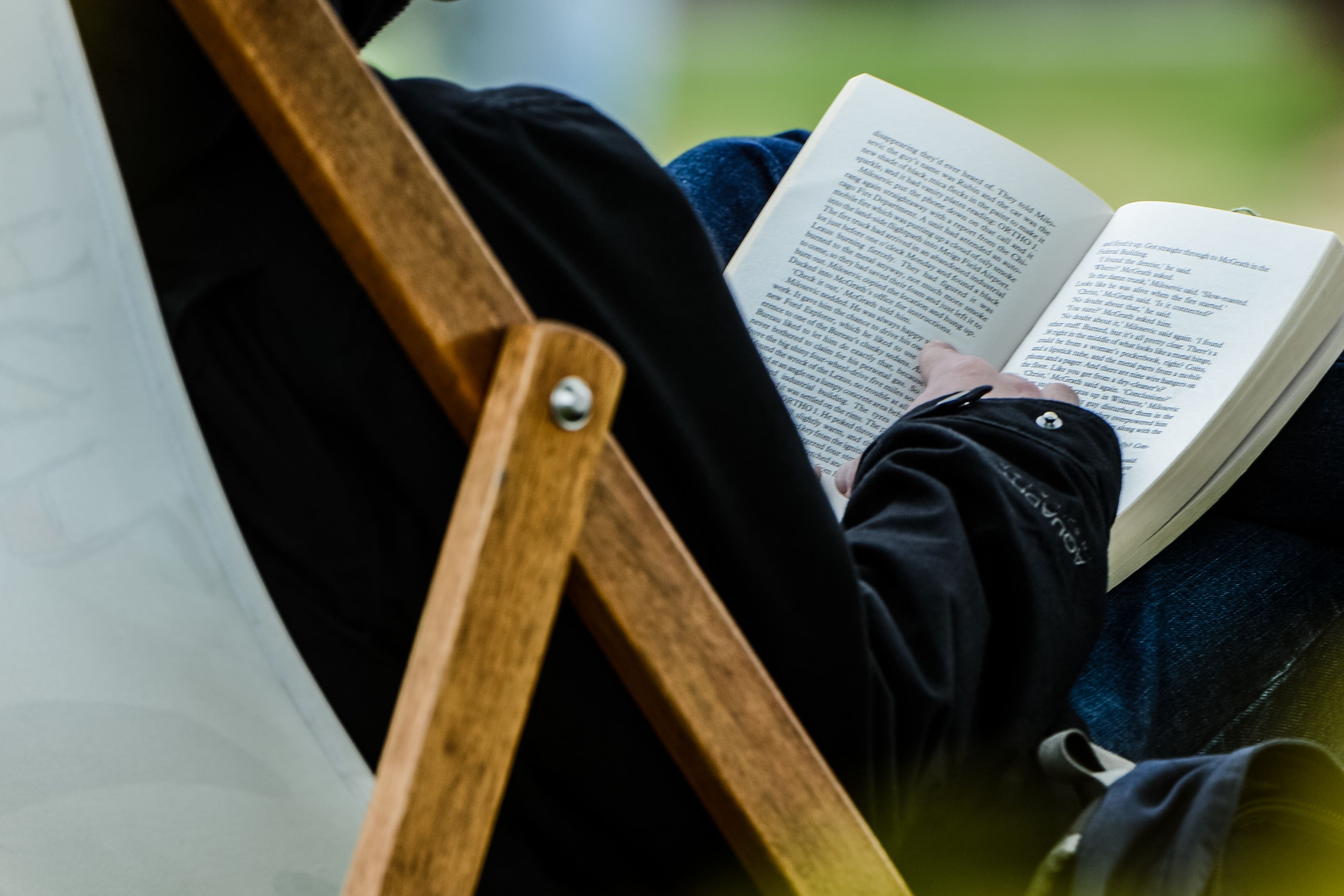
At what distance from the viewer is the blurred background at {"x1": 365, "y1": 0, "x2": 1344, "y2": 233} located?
108 inches

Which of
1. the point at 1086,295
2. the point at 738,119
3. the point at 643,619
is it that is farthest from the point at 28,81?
the point at 738,119

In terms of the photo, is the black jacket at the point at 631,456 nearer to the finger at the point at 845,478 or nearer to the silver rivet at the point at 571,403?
the silver rivet at the point at 571,403

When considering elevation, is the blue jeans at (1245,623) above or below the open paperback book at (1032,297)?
below

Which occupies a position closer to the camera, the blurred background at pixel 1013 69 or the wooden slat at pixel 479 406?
the wooden slat at pixel 479 406

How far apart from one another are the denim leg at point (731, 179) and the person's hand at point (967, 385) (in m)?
0.31

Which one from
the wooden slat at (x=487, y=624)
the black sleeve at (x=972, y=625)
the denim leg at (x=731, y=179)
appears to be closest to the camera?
the wooden slat at (x=487, y=624)

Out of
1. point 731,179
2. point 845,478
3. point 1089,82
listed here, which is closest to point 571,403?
point 845,478

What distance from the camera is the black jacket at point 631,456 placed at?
1.42 feet

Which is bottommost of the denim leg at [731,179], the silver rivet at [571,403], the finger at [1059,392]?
the finger at [1059,392]

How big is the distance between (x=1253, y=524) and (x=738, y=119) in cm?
323

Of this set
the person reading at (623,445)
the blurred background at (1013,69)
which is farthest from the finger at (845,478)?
the blurred background at (1013,69)

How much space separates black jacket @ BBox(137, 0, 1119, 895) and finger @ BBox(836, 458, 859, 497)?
0.26 m

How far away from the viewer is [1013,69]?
430cm

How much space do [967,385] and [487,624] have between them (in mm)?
547
